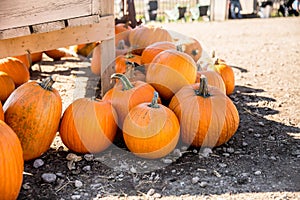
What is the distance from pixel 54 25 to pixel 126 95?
2.95 feet

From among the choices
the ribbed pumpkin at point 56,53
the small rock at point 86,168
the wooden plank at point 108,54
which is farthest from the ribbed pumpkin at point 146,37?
the small rock at point 86,168

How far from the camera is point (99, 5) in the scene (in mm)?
3812

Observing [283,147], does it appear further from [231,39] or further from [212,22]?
[212,22]

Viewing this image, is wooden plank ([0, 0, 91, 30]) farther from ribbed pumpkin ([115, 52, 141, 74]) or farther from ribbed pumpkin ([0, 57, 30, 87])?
ribbed pumpkin ([0, 57, 30, 87])

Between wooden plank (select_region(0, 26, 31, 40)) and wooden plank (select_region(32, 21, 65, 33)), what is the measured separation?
0.21 ft

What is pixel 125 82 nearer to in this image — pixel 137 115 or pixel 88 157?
pixel 137 115

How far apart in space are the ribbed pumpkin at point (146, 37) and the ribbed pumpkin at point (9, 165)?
2.54m

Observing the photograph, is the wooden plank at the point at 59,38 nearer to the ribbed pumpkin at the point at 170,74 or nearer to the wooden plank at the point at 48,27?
the wooden plank at the point at 48,27

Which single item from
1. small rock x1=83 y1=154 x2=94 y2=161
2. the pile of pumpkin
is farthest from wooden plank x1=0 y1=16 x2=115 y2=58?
small rock x1=83 y1=154 x2=94 y2=161

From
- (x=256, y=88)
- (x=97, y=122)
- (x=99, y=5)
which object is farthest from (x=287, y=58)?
(x=97, y=122)

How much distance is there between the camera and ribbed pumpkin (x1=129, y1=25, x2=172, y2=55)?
4859 millimetres

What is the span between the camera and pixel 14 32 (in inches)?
135

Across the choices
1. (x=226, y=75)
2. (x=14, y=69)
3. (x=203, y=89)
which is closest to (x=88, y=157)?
(x=203, y=89)

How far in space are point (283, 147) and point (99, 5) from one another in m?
2.01
